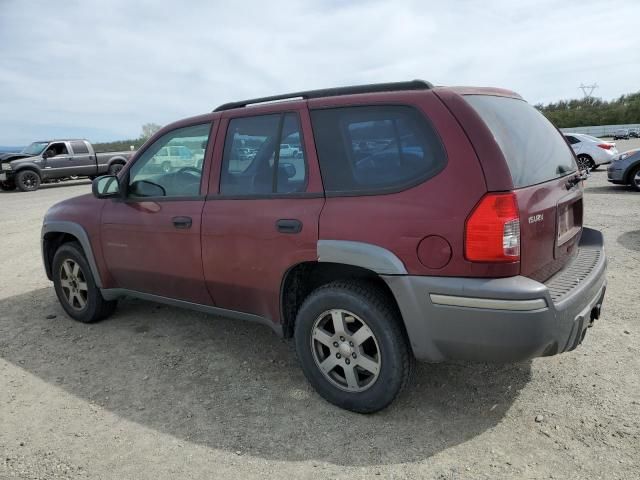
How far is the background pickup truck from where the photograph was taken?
1839 centimetres

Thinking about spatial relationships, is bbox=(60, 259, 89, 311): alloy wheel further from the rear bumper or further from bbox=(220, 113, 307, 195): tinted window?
the rear bumper

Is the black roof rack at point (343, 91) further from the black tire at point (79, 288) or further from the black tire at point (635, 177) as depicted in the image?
the black tire at point (635, 177)

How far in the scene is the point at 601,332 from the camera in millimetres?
3812

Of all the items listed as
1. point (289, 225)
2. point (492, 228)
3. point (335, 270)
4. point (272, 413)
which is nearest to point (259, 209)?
point (289, 225)

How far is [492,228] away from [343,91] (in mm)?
1268

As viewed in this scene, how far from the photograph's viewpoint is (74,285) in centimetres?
455

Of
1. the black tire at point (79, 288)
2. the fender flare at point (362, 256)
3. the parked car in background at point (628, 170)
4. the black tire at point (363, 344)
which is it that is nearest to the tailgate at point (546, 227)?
the fender flare at point (362, 256)

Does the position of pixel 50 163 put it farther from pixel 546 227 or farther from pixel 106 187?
pixel 546 227

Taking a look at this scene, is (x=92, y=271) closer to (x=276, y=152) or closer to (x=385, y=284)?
(x=276, y=152)

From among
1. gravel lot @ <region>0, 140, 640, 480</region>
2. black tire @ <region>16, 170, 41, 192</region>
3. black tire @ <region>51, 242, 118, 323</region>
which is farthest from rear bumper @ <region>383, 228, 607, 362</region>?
black tire @ <region>16, 170, 41, 192</region>

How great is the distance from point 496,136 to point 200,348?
8.75 ft

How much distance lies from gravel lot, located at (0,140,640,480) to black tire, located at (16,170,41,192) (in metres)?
16.5

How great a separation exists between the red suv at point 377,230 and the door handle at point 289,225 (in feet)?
0.05

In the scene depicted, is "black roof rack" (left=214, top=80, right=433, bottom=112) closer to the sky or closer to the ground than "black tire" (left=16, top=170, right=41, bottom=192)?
closer to the sky
